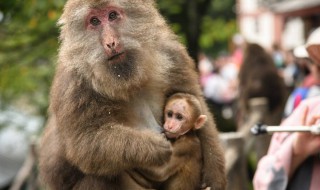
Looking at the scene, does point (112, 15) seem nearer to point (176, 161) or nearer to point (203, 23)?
point (176, 161)

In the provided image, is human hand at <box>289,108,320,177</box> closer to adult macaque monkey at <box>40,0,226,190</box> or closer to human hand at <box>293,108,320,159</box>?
human hand at <box>293,108,320,159</box>

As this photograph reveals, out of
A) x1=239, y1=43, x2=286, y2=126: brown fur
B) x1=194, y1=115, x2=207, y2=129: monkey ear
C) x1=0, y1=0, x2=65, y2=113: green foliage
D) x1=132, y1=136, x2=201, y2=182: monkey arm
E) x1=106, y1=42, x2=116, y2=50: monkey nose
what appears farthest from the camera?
x1=239, y1=43, x2=286, y2=126: brown fur

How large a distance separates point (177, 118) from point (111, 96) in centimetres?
39

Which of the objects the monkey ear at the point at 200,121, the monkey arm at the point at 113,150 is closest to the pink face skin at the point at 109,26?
the monkey arm at the point at 113,150

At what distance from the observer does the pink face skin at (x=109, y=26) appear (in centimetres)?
333

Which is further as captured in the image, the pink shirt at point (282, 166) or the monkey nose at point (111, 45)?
the pink shirt at point (282, 166)

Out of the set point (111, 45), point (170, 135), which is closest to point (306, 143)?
point (170, 135)

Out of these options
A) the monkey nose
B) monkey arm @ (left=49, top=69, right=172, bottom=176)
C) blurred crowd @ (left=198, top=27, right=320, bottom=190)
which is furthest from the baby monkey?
the monkey nose

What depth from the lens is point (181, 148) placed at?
3.59 metres

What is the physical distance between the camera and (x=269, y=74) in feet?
33.0

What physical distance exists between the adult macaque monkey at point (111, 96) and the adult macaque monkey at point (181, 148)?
7 centimetres

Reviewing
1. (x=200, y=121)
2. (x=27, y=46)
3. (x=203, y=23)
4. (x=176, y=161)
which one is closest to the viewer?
(x=176, y=161)

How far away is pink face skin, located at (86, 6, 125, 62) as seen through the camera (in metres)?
3.33

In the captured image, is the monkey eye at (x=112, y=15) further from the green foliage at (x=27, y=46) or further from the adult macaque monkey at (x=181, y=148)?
the green foliage at (x=27, y=46)
